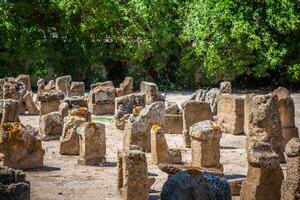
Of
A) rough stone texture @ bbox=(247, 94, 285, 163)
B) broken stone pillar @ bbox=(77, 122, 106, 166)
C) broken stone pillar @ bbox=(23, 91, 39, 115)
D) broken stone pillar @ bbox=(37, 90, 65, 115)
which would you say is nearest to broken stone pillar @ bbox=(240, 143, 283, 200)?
rough stone texture @ bbox=(247, 94, 285, 163)

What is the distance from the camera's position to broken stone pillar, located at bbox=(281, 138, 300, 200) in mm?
11719

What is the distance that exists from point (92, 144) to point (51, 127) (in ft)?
13.1

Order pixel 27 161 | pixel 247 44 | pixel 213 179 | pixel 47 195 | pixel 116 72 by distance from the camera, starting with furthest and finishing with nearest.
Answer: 1. pixel 116 72
2. pixel 247 44
3. pixel 27 161
4. pixel 47 195
5. pixel 213 179

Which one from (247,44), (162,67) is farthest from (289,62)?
(162,67)

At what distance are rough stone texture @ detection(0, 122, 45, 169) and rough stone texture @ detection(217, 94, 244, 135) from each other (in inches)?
268

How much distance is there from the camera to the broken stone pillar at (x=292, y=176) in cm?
1172

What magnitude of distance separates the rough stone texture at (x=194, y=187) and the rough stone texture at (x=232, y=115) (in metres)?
13.1

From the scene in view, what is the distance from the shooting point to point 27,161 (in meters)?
16.9

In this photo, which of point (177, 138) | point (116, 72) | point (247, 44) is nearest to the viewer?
point (177, 138)

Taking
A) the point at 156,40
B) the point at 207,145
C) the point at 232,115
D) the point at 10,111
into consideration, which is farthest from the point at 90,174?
the point at 156,40

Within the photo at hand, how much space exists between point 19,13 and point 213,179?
99.7 ft

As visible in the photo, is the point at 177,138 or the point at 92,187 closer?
the point at 92,187

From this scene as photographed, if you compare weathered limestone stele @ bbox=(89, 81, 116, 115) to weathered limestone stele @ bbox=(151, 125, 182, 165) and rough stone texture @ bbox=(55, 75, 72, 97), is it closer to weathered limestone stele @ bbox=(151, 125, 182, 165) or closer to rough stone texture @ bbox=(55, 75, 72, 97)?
rough stone texture @ bbox=(55, 75, 72, 97)

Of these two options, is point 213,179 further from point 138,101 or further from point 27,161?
point 138,101
